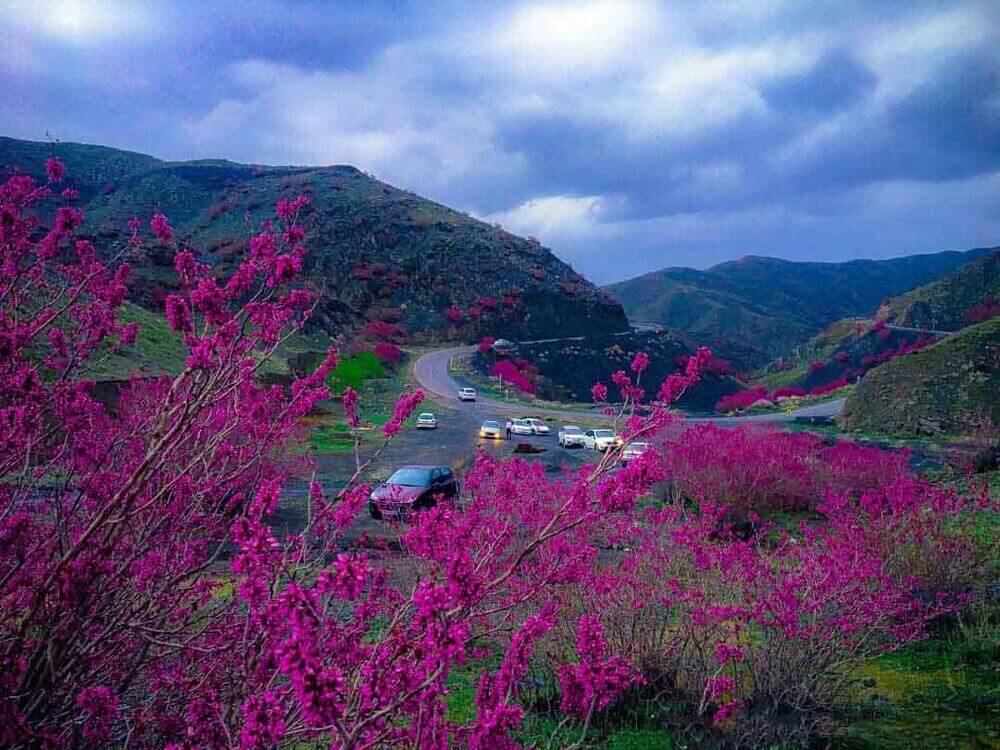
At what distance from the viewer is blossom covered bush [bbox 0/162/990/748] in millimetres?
2191

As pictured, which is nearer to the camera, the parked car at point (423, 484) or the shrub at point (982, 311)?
the parked car at point (423, 484)

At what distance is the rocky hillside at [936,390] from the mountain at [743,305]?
74.3 meters

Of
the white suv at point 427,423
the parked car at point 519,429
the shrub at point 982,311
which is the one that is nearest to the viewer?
the white suv at point 427,423

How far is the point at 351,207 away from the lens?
82.6 metres

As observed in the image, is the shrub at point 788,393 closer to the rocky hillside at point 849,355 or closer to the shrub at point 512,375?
the rocky hillside at point 849,355

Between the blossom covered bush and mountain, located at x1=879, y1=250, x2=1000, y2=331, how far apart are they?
246 feet

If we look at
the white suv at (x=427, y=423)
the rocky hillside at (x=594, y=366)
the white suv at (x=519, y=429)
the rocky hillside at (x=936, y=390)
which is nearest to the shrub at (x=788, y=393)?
the rocky hillside at (x=594, y=366)

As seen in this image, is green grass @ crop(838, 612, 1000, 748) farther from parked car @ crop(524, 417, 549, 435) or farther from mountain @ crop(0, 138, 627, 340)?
mountain @ crop(0, 138, 627, 340)

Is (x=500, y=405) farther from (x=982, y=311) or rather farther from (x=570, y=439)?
(x=982, y=311)

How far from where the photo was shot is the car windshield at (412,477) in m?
13.4

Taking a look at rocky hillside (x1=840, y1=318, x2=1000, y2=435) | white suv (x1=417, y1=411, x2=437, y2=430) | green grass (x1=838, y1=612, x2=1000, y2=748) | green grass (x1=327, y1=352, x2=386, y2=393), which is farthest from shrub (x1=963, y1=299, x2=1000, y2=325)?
green grass (x1=838, y1=612, x2=1000, y2=748)

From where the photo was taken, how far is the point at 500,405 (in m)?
41.4

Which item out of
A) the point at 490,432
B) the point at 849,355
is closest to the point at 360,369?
the point at 490,432

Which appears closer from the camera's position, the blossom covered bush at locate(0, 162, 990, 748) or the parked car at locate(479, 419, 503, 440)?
the blossom covered bush at locate(0, 162, 990, 748)
